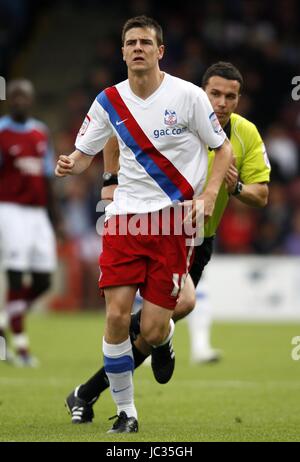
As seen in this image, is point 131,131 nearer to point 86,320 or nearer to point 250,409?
point 250,409

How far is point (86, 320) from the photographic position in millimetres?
17469

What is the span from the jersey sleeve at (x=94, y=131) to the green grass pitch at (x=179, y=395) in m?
1.74

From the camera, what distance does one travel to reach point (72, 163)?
6941 millimetres

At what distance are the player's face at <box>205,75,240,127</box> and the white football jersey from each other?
815mm

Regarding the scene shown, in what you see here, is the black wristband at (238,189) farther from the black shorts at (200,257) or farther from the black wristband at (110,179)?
the black wristband at (110,179)

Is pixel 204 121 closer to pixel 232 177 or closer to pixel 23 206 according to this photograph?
pixel 232 177

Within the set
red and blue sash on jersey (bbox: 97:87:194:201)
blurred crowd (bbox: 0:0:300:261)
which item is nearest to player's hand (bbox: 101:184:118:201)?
red and blue sash on jersey (bbox: 97:87:194:201)

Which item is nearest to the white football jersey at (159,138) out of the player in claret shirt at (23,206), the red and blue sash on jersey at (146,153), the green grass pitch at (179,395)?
the red and blue sash on jersey at (146,153)

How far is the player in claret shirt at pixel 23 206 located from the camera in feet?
40.3

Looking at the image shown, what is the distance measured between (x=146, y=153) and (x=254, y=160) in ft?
4.17

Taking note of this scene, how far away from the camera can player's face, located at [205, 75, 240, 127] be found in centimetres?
781

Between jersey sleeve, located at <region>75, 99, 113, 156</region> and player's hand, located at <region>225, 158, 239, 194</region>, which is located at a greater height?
jersey sleeve, located at <region>75, 99, 113, 156</region>

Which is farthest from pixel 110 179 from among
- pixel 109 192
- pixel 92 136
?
pixel 92 136

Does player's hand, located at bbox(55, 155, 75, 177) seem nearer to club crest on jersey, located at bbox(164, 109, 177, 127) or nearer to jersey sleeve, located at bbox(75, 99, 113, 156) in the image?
jersey sleeve, located at bbox(75, 99, 113, 156)
